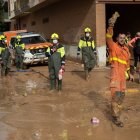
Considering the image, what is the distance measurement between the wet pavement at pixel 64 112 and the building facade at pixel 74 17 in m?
4.98

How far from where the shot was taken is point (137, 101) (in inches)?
451

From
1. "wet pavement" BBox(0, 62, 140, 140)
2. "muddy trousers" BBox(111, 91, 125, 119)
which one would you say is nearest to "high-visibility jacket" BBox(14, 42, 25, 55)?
"wet pavement" BBox(0, 62, 140, 140)

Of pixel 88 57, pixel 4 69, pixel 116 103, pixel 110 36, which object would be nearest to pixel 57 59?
pixel 88 57

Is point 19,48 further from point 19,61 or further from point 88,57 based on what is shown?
point 88,57

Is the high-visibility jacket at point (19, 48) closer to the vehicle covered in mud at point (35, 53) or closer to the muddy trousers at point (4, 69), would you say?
the vehicle covered in mud at point (35, 53)

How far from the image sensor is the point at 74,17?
2445 centimetres

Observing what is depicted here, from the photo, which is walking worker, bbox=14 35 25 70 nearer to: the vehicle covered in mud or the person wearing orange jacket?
the vehicle covered in mud

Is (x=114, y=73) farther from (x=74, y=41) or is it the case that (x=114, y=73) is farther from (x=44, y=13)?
(x=44, y=13)

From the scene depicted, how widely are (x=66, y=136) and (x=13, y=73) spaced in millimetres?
12182

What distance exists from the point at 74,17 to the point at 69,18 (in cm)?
127

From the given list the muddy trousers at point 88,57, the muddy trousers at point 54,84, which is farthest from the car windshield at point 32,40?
the muddy trousers at point 54,84

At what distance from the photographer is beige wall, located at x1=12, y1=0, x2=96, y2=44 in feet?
71.4

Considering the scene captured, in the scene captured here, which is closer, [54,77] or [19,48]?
[54,77]

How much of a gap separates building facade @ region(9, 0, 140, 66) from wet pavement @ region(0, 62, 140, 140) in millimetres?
4976
